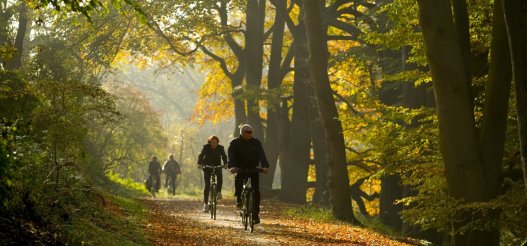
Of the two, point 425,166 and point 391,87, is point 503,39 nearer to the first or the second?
point 425,166

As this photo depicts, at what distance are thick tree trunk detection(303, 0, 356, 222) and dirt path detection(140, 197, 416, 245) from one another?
109 cm

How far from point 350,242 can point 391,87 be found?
35.5 feet

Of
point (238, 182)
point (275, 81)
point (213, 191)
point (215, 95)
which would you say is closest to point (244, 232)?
point (238, 182)

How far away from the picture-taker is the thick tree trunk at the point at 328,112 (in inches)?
713

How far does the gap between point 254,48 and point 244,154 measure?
54.4ft

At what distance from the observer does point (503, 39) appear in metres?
11.0

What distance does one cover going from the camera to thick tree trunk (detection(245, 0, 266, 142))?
2986 centimetres

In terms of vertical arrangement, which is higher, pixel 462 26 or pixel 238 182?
pixel 462 26

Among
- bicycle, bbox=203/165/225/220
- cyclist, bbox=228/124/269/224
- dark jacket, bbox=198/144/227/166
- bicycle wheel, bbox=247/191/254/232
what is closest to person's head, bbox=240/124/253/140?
cyclist, bbox=228/124/269/224

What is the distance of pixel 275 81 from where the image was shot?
2958cm

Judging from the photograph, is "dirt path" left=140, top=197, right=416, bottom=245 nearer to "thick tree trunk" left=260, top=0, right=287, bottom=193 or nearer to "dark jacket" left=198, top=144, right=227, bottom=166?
"dark jacket" left=198, top=144, right=227, bottom=166

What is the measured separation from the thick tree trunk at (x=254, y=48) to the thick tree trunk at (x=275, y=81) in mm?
599

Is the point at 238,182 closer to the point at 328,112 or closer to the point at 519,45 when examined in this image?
the point at 328,112

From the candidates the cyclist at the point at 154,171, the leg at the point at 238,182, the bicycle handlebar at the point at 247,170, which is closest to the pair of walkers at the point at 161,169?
the cyclist at the point at 154,171
